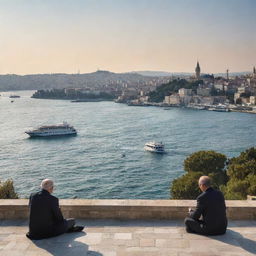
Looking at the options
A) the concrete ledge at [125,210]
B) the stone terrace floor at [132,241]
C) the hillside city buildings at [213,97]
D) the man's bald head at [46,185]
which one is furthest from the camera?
the hillside city buildings at [213,97]

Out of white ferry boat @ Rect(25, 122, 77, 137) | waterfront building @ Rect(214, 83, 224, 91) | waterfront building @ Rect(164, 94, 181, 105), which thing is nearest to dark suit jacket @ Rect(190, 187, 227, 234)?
white ferry boat @ Rect(25, 122, 77, 137)

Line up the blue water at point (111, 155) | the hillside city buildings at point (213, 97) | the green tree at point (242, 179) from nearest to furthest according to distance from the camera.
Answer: the green tree at point (242, 179) < the blue water at point (111, 155) < the hillside city buildings at point (213, 97)

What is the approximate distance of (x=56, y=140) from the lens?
155 feet

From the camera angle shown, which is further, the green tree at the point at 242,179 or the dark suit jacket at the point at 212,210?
the green tree at the point at 242,179

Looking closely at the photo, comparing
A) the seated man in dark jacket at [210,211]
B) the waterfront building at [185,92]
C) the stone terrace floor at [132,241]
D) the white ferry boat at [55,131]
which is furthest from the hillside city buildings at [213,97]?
the seated man in dark jacket at [210,211]

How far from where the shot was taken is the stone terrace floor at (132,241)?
3.94 m

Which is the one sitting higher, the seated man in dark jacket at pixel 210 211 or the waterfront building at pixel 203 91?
the waterfront building at pixel 203 91

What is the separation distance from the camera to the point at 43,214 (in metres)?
4.20

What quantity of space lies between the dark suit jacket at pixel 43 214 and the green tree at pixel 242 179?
38.0ft

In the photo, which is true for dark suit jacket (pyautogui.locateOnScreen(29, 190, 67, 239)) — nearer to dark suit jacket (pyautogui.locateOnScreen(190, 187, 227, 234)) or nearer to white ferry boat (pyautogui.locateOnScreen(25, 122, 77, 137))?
dark suit jacket (pyautogui.locateOnScreen(190, 187, 227, 234))

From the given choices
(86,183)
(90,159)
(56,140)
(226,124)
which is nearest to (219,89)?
(226,124)

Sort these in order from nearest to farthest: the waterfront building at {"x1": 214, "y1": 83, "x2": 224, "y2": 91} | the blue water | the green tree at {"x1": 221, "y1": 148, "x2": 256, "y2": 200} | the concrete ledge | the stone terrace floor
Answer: the stone terrace floor, the concrete ledge, the green tree at {"x1": 221, "y1": 148, "x2": 256, "y2": 200}, the blue water, the waterfront building at {"x1": 214, "y1": 83, "x2": 224, "y2": 91}

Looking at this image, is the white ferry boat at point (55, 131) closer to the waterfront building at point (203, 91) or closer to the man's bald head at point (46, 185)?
the man's bald head at point (46, 185)

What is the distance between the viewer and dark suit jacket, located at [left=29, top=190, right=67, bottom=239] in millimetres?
4180
